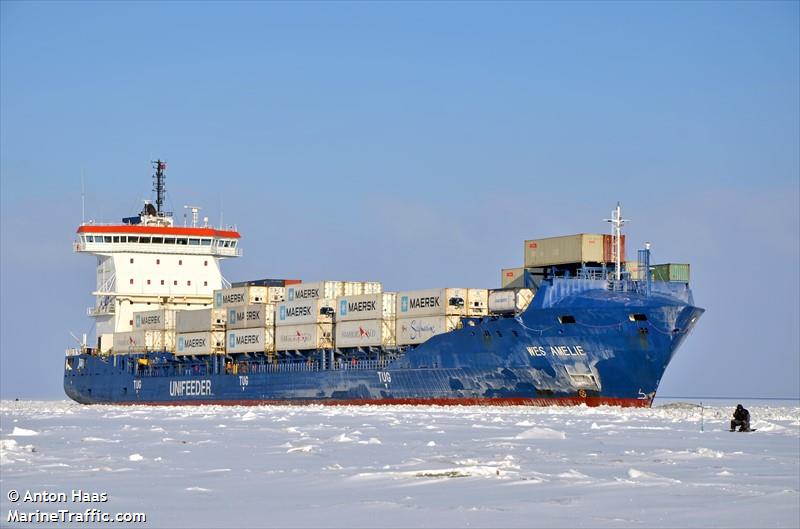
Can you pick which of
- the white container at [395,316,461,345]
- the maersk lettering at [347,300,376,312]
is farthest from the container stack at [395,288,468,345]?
the maersk lettering at [347,300,376,312]

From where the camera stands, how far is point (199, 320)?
63750 mm

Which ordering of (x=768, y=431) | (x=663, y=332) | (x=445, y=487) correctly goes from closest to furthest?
1. (x=445, y=487)
2. (x=768, y=431)
3. (x=663, y=332)

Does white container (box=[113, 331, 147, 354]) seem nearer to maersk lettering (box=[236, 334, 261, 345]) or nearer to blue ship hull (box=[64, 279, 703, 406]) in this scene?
maersk lettering (box=[236, 334, 261, 345])

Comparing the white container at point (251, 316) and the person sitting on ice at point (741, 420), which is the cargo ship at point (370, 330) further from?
the person sitting on ice at point (741, 420)

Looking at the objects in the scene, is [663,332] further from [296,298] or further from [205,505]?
[205,505]

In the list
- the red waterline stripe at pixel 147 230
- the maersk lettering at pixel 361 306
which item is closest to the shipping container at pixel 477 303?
the maersk lettering at pixel 361 306

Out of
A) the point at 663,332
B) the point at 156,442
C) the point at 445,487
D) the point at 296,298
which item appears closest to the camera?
the point at 445,487

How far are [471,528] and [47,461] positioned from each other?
10.1 metres

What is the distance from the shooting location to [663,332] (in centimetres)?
4375

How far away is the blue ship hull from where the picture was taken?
4381 cm

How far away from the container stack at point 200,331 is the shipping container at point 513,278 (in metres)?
17.9

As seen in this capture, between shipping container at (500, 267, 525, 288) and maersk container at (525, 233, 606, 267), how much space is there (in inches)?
51.2

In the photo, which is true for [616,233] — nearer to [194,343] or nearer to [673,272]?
[673,272]

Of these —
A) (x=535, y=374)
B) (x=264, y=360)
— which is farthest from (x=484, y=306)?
(x=264, y=360)
